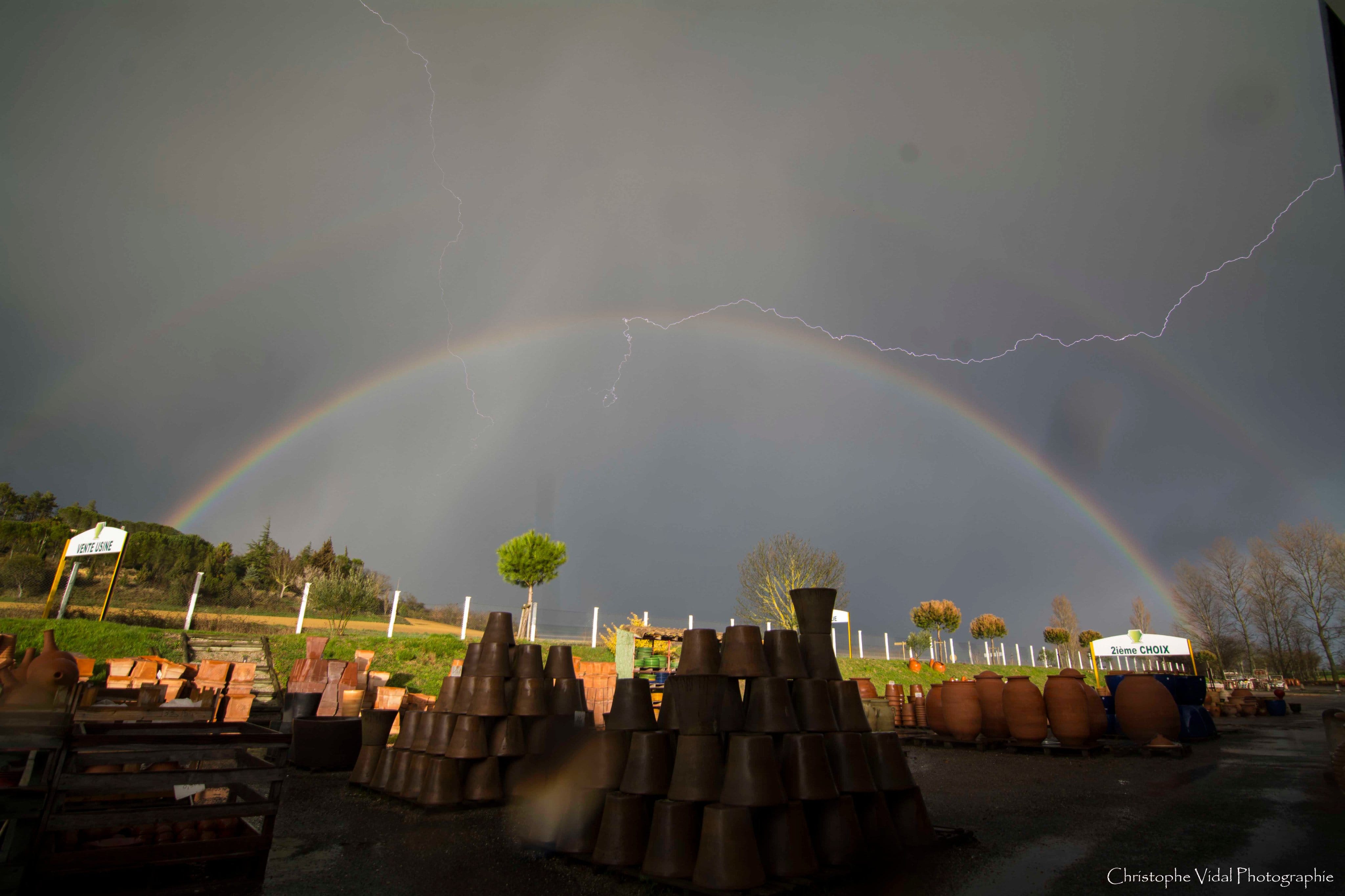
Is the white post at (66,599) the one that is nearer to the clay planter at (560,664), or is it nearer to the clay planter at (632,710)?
the clay planter at (560,664)

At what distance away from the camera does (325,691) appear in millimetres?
11969

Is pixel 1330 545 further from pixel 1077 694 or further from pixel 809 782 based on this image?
pixel 809 782

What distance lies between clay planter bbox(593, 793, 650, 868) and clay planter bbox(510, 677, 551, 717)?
2.73m

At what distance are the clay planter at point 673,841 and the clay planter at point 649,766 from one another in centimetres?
32

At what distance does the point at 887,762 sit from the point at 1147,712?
12.6 m

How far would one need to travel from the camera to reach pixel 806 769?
5.70 meters

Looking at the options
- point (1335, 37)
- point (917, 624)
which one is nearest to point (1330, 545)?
point (917, 624)

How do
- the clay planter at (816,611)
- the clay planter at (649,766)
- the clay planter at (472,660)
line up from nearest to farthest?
the clay planter at (649,766)
the clay planter at (816,611)
the clay planter at (472,660)

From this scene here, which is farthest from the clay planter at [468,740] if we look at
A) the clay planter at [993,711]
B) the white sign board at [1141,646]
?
the white sign board at [1141,646]

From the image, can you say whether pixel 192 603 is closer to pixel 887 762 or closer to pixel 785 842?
pixel 785 842

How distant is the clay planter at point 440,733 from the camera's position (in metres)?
7.93

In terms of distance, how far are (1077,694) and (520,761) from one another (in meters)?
12.4

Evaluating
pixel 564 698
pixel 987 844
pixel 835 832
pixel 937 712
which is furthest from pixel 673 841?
pixel 937 712

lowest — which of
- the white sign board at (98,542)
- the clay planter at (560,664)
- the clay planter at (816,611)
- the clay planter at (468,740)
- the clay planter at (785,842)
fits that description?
the clay planter at (785,842)
